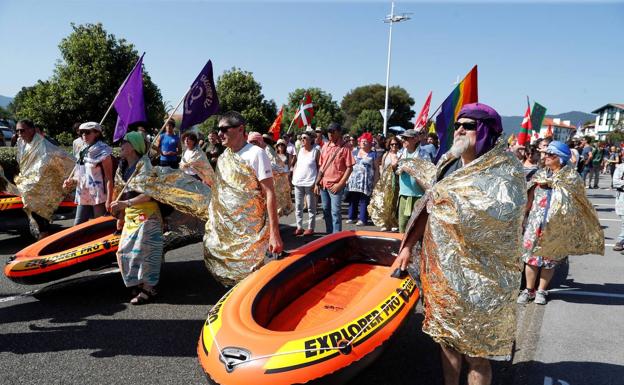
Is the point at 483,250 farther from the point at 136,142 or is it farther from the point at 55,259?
the point at 55,259

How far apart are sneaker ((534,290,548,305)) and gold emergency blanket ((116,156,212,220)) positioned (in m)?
3.72

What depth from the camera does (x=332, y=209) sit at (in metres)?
6.78

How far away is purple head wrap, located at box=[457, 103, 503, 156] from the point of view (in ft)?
7.26

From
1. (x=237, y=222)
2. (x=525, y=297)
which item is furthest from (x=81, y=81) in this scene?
(x=525, y=297)

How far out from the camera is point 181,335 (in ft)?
12.1

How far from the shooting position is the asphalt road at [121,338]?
3051 mm

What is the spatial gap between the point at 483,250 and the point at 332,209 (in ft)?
15.2

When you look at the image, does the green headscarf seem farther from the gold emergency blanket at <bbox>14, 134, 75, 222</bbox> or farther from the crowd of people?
the gold emergency blanket at <bbox>14, 134, 75, 222</bbox>

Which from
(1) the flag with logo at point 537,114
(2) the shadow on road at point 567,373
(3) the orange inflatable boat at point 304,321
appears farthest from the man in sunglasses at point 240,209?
(1) the flag with logo at point 537,114

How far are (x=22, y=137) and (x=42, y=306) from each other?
10.4 feet

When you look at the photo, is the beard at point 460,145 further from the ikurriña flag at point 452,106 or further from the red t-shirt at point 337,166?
the red t-shirt at point 337,166

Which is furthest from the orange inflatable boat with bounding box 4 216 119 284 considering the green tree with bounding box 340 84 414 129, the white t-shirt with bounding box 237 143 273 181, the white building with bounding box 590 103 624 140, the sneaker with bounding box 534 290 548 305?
the white building with bounding box 590 103 624 140

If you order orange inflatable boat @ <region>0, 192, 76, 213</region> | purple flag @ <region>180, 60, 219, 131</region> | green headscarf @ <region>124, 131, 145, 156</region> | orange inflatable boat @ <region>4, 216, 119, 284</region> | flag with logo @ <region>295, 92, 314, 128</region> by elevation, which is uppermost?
flag with logo @ <region>295, 92, 314, 128</region>

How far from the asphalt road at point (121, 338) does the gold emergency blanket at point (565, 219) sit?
2.29ft
